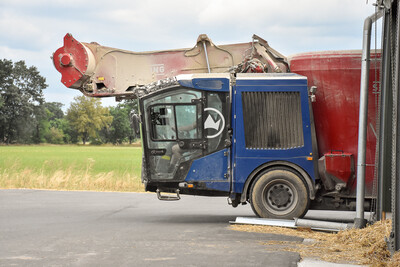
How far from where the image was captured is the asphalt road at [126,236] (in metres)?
8.48

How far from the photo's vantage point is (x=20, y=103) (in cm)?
9281

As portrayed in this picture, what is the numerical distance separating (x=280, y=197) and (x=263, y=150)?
0.92 m

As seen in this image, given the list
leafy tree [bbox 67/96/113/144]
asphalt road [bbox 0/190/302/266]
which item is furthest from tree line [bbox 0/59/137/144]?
asphalt road [bbox 0/190/302/266]

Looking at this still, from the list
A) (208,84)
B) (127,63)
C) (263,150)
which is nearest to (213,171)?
(263,150)

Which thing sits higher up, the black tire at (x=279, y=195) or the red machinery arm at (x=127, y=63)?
the red machinery arm at (x=127, y=63)

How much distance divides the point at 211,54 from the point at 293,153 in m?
3.57

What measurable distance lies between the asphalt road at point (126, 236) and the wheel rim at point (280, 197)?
960 millimetres

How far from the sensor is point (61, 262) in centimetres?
Result: 827

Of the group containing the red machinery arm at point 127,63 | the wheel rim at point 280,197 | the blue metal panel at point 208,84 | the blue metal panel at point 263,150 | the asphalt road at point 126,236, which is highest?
the red machinery arm at point 127,63

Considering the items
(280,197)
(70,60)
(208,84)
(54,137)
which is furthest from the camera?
(54,137)

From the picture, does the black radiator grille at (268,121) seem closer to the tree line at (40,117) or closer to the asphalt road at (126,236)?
the asphalt road at (126,236)

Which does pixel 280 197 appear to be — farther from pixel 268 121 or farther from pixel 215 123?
pixel 215 123

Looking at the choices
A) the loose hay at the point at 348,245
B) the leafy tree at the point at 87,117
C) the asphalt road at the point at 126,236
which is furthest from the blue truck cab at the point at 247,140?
the leafy tree at the point at 87,117

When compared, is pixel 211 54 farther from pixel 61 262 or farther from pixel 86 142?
pixel 86 142
